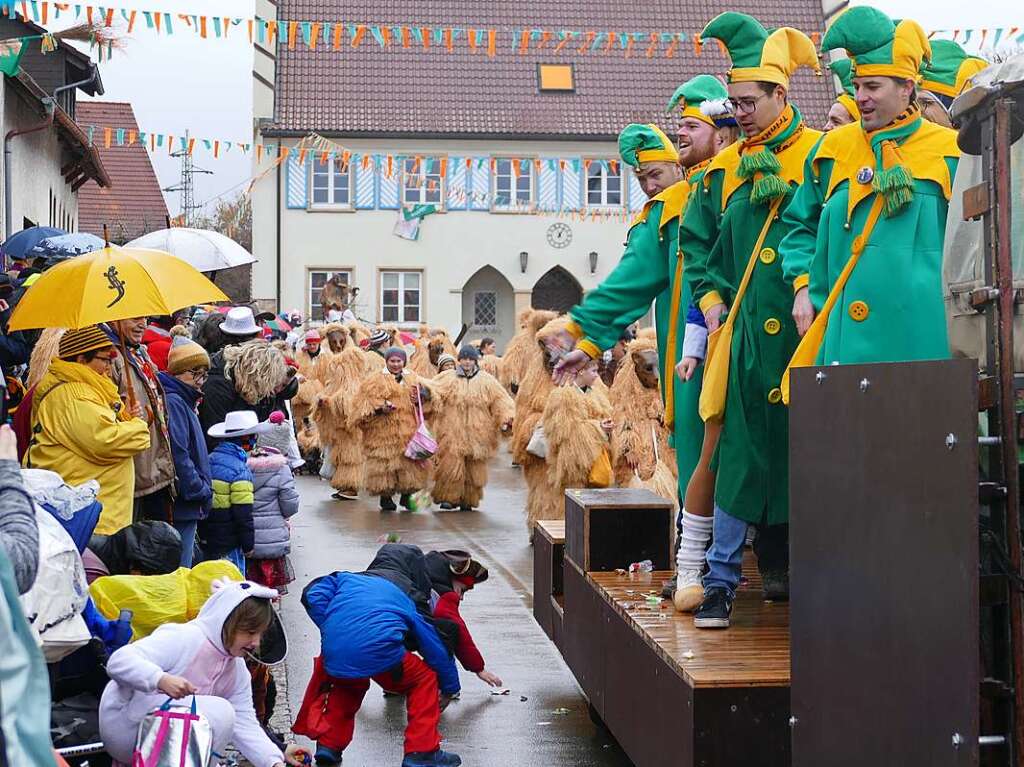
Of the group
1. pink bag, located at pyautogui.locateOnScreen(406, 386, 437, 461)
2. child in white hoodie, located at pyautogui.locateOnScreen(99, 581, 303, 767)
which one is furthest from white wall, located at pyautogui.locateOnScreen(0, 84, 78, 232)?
child in white hoodie, located at pyautogui.locateOnScreen(99, 581, 303, 767)

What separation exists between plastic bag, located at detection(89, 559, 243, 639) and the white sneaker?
1.56 meters

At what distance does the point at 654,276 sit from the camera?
652 cm

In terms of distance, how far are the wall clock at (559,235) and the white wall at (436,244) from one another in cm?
11

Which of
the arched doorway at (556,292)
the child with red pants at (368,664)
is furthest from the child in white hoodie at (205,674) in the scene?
the arched doorway at (556,292)

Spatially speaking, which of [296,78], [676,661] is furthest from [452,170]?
[676,661]

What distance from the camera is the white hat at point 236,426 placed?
312 inches

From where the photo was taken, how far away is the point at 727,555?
211 inches

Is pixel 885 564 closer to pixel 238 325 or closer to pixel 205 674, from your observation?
pixel 205 674

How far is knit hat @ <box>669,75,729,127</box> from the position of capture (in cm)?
631

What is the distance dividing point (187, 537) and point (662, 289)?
255cm

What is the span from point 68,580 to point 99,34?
1302 centimetres

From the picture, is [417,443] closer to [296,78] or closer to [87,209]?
[296,78]

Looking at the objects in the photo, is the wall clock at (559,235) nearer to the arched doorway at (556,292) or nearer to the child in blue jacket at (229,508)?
the arched doorway at (556,292)

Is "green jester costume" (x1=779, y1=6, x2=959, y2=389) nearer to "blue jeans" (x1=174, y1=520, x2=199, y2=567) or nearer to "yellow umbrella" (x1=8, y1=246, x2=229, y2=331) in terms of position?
"yellow umbrella" (x1=8, y1=246, x2=229, y2=331)
